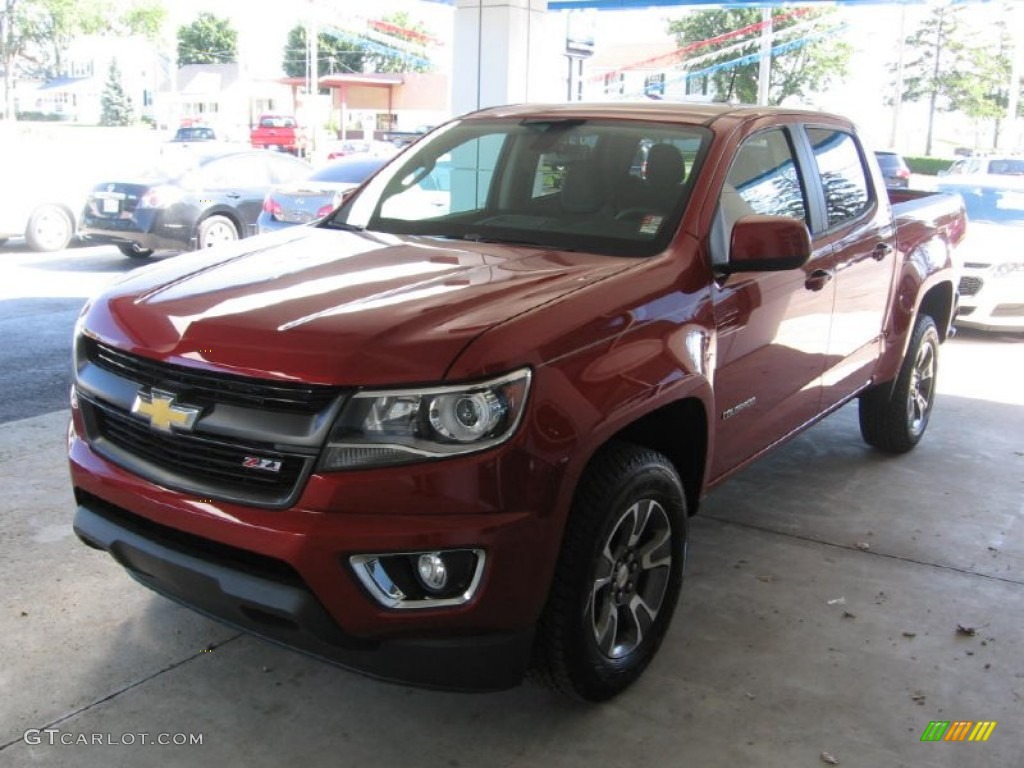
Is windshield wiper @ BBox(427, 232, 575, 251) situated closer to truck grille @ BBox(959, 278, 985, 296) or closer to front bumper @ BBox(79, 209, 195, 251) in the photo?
truck grille @ BBox(959, 278, 985, 296)

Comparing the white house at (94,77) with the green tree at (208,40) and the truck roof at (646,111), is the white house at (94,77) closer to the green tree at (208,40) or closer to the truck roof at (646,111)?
the green tree at (208,40)

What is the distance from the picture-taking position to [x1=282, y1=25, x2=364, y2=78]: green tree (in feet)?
300

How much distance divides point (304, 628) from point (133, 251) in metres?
11.2

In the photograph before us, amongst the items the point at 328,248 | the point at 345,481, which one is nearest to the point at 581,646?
the point at 345,481

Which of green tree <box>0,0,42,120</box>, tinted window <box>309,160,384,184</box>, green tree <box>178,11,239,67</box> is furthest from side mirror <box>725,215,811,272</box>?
green tree <box>178,11,239,67</box>

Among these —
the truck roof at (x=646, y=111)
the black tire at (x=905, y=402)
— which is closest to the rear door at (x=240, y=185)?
the truck roof at (x=646, y=111)

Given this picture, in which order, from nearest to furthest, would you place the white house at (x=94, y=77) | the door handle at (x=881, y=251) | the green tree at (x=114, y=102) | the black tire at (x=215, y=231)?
1. the door handle at (x=881, y=251)
2. the black tire at (x=215, y=231)
3. the green tree at (x=114, y=102)
4. the white house at (x=94, y=77)

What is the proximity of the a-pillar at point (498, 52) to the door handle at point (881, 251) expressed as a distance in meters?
5.52

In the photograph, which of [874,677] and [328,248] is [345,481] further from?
[874,677]

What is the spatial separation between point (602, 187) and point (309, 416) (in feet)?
5.62

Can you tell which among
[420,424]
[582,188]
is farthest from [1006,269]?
[420,424]

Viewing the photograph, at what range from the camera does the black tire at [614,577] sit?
9.30 ft

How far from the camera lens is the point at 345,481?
2.53 m

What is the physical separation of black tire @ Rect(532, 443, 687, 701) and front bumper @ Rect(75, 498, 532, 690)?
170 mm
